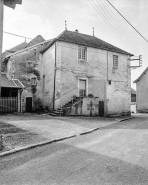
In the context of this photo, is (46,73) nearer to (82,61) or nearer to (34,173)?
(82,61)

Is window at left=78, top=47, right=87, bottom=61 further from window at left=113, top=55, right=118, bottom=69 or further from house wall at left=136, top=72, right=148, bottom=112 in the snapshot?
house wall at left=136, top=72, right=148, bottom=112

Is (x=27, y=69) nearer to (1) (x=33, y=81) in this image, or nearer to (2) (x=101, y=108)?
(1) (x=33, y=81)

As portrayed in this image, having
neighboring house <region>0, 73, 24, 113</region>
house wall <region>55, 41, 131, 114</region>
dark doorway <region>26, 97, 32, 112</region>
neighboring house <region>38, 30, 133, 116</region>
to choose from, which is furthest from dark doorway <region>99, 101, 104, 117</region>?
neighboring house <region>0, 73, 24, 113</region>

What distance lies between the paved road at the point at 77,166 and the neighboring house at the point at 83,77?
1064 centimetres

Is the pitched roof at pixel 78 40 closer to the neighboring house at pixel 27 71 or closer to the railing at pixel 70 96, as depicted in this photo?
the neighboring house at pixel 27 71

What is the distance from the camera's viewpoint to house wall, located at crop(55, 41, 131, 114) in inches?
699

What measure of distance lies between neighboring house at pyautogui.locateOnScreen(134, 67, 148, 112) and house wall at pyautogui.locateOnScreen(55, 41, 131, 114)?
28.6 ft

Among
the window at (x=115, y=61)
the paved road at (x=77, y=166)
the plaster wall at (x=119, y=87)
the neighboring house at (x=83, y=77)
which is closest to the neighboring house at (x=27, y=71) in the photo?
the neighboring house at (x=83, y=77)

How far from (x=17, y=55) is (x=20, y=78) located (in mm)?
2677

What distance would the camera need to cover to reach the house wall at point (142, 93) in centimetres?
2956

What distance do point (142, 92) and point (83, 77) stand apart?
1555 cm

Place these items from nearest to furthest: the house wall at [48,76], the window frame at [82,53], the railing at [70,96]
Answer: the railing at [70,96]
the house wall at [48,76]
the window frame at [82,53]

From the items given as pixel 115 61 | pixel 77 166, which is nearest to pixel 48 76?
pixel 115 61

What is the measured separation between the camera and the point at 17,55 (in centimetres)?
1995
